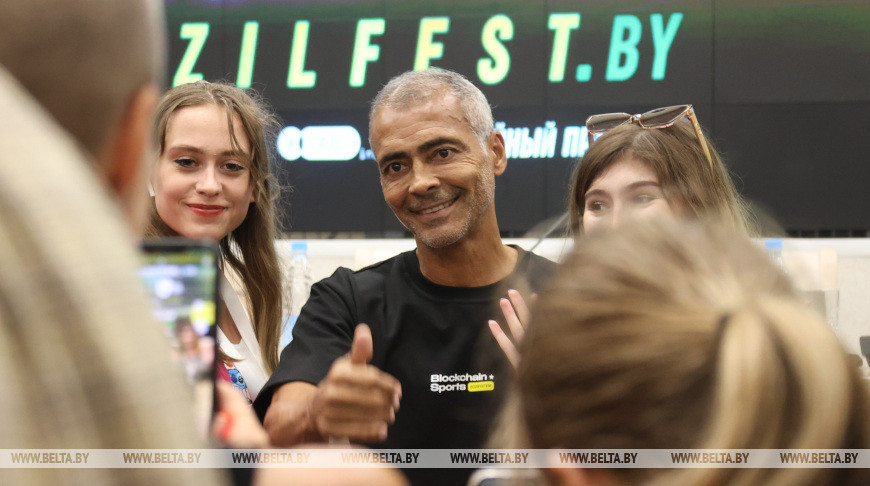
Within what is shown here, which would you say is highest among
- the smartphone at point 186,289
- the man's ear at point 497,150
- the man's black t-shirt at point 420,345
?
the man's ear at point 497,150

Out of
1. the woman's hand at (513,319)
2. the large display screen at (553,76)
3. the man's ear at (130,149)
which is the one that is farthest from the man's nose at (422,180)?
the large display screen at (553,76)

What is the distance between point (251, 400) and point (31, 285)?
4.37 ft

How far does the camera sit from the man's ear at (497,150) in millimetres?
1837

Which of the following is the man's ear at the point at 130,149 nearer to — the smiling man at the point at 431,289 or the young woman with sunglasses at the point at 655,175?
the smiling man at the point at 431,289

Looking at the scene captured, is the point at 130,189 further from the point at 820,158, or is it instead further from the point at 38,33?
the point at 820,158

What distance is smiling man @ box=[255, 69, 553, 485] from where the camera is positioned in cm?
150

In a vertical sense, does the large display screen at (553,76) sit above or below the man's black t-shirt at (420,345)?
above

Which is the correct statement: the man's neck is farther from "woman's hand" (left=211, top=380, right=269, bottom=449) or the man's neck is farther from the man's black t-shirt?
"woman's hand" (left=211, top=380, right=269, bottom=449)

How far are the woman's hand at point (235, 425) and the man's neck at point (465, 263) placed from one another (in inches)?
37.2

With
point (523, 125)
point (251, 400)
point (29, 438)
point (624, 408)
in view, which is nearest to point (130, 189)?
point (29, 438)

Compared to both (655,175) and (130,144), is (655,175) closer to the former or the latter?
(655,175)

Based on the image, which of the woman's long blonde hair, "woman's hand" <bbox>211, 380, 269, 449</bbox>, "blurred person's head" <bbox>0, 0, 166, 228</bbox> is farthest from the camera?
the woman's long blonde hair

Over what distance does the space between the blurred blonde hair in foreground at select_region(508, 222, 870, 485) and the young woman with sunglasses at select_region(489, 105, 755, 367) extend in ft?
2.93

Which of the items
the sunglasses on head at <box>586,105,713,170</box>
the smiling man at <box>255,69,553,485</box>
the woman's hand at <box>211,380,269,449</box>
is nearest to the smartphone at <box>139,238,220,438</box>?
the woman's hand at <box>211,380,269,449</box>
